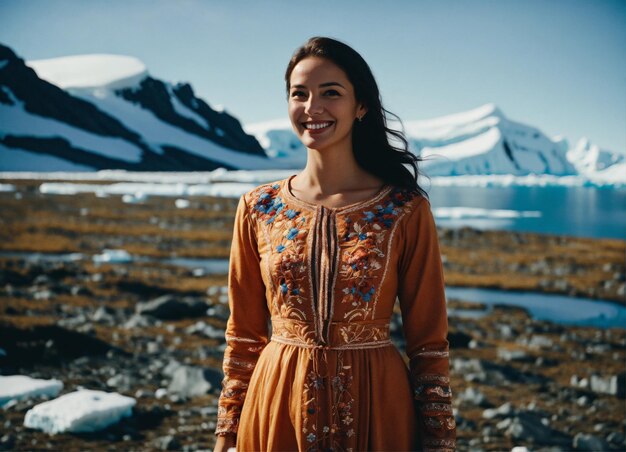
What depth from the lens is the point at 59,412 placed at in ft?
16.9

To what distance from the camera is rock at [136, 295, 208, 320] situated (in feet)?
31.0

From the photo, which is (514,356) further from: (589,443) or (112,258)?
(112,258)

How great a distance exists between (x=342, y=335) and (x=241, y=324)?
353mm

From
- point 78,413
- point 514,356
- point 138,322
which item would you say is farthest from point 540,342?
point 78,413

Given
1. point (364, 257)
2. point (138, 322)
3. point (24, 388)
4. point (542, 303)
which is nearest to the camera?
point (364, 257)

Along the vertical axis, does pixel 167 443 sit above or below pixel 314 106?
below

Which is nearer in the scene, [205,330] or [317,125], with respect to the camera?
[317,125]

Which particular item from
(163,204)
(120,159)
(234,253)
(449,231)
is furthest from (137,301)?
(120,159)

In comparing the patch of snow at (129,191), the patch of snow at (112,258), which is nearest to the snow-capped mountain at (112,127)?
the patch of snow at (129,191)

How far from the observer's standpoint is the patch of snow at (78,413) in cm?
512

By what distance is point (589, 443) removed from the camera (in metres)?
5.41

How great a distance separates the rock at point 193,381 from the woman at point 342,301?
4204 mm

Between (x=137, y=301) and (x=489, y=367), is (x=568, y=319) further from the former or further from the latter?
(x=137, y=301)

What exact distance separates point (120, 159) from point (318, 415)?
10907cm
